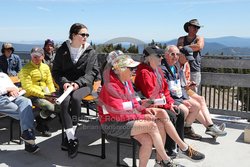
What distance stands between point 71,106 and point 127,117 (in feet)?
3.16

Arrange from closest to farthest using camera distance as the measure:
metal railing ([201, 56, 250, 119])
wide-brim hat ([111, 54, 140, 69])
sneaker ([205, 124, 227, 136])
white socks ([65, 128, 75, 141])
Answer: wide-brim hat ([111, 54, 140, 69]) < white socks ([65, 128, 75, 141]) < sneaker ([205, 124, 227, 136]) < metal railing ([201, 56, 250, 119])

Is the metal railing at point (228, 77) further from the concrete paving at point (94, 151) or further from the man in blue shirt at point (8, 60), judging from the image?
the man in blue shirt at point (8, 60)

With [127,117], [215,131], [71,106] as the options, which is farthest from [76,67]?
[215,131]

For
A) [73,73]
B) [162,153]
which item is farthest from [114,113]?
[73,73]

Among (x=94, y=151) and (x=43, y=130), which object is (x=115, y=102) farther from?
(x=43, y=130)

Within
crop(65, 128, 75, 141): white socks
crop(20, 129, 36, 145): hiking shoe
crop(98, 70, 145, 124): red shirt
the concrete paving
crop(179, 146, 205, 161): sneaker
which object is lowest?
the concrete paving

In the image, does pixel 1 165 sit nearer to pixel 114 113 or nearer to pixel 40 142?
pixel 40 142

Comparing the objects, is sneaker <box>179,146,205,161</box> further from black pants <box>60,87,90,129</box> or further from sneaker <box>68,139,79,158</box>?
black pants <box>60,87,90,129</box>

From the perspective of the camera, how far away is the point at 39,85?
4.91 meters

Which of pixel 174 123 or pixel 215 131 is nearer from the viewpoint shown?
pixel 174 123

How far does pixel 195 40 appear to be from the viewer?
5508 mm

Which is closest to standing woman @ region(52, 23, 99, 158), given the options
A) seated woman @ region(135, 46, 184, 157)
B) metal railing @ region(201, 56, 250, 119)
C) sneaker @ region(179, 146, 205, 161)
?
seated woman @ region(135, 46, 184, 157)

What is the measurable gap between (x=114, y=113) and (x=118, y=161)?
30.3 inches

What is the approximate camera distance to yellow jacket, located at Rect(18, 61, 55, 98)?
470 cm
